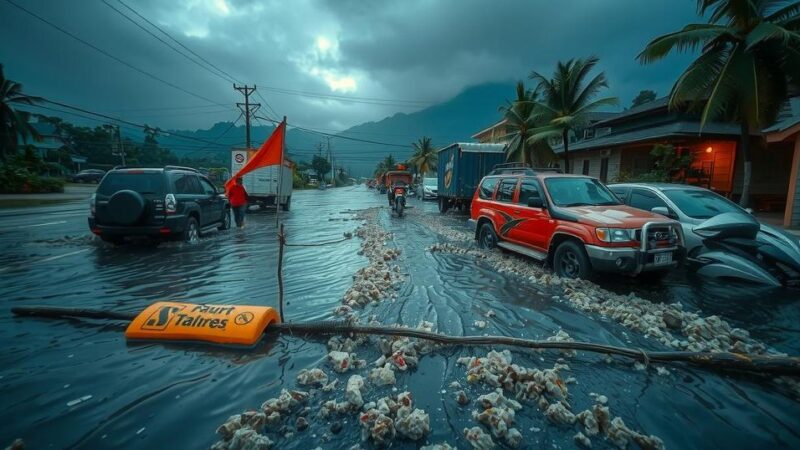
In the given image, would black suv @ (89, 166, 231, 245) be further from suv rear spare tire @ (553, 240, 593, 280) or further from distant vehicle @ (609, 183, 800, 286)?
distant vehicle @ (609, 183, 800, 286)

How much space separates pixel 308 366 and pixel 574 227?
4.38m

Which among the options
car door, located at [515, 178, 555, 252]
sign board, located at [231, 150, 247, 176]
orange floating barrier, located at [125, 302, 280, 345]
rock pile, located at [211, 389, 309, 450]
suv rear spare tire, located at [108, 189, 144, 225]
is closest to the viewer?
rock pile, located at [211, 389, 309, 450]

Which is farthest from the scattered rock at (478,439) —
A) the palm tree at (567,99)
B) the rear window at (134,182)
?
the palm tree at (567,99)

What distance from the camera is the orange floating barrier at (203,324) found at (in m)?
3.18

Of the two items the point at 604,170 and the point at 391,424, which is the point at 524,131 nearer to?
the point at 604,170

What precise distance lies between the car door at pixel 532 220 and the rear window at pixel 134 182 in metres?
7.69

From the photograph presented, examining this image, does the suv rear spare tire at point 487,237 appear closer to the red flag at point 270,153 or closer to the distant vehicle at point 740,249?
the distant vehicle at point 740,249

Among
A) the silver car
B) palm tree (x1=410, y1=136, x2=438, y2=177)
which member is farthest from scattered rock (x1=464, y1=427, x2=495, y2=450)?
palm tree (x1=410, y1=136, x2=438, y2=177)

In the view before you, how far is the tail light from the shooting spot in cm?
716

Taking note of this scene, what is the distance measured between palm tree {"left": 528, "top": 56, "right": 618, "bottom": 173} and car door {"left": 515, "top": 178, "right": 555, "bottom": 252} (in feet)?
40.6

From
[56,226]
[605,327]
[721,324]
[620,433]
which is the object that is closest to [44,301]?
[620,433]

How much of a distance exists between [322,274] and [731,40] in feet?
51.4

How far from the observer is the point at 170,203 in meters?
7.21

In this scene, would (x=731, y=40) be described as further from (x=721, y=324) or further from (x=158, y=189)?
(x=158, y=189)
